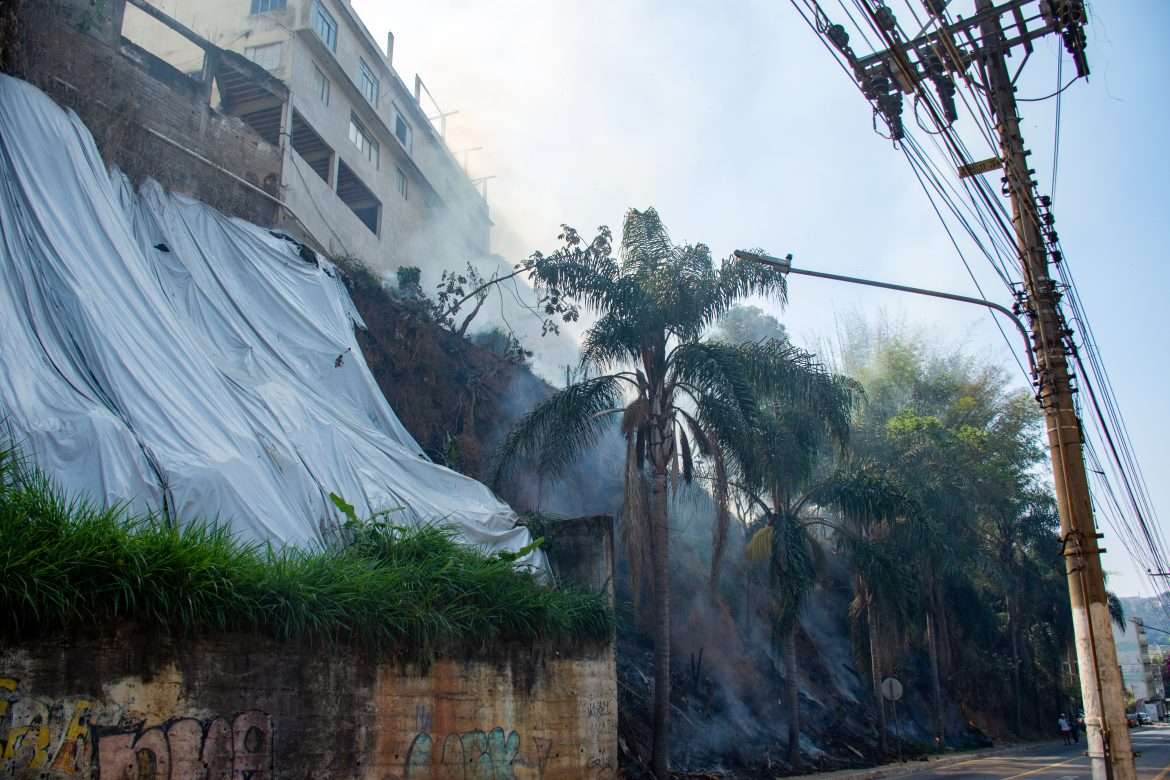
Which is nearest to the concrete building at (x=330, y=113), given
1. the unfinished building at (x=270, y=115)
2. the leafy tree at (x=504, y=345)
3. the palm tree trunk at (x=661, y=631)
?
the unfinished building at (x=270, y=115)

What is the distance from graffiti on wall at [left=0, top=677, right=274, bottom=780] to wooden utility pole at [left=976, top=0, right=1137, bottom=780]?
8409 millimetres

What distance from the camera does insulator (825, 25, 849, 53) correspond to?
31.3 feet

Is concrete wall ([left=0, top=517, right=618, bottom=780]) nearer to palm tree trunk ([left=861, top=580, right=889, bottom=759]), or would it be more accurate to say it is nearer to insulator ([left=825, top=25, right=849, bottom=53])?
insulator ([left=825, top=25, right=849, bottom=53])

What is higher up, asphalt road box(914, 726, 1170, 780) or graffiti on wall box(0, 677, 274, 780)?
graffiti on wall box(0, 677, 274, 780)

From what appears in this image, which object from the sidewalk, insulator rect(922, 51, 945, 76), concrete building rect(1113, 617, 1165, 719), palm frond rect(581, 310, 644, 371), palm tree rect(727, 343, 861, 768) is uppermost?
insulator rect(922, 51, 945, 76)

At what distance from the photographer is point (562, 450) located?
59.5ft

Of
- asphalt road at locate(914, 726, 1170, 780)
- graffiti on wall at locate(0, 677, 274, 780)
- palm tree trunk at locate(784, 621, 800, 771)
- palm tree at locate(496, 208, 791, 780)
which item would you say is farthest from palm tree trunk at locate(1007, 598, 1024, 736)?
graffiti on wall at locate(0, 677, 274, 780)

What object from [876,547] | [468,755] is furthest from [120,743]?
[876,547]

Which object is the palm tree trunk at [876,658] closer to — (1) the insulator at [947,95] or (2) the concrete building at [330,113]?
(1) the insulator at [947,95]

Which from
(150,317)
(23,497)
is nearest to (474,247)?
(150,317)

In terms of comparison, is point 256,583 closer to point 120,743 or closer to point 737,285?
point 120,743

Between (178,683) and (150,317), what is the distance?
6.49 meters

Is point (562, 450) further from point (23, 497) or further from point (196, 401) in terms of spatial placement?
point (23, 497)

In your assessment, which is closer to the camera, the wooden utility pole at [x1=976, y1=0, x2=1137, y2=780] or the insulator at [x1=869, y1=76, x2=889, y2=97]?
the wooden utility pole at [x1=976, y1=0, x2=1137, y2=780]
